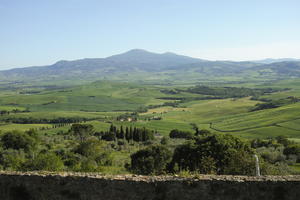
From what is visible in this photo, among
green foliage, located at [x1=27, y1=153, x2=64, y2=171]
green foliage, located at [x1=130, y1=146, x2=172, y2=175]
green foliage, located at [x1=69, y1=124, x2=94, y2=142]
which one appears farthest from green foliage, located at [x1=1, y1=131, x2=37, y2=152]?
green foliage, located at [x1=27, y1=153, x2=64, y2=171]

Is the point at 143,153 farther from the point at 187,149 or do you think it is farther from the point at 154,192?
the point at 154,192

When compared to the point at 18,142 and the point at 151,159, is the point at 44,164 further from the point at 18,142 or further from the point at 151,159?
the point at 18,142

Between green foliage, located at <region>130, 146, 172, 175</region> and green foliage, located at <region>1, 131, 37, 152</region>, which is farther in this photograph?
green foliage, located at <region>1, 131, 37, 152</region>

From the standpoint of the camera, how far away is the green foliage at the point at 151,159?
111 feet

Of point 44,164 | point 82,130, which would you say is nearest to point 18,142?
point 82,130

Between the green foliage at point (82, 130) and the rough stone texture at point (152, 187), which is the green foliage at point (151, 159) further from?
the green foliage at point (82, 130)

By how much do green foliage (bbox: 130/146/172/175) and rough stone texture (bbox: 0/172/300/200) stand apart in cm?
2089

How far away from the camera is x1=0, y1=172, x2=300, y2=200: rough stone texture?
11711 millimetres

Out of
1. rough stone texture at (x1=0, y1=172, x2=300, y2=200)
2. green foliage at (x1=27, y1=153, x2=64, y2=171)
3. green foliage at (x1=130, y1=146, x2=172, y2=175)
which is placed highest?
rough stone texture at (x1=0, y1=172, x2=300, y2=200)

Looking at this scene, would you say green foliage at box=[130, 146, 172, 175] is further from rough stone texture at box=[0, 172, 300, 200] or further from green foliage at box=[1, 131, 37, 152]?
green foliage at box=[1, 131, 37, 152]

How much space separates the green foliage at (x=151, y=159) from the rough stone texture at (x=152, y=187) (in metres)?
20.9

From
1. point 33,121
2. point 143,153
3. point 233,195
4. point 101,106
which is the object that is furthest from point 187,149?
point 101,106

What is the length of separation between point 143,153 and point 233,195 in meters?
25.2

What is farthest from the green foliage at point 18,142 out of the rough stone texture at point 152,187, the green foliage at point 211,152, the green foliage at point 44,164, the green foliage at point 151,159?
the rough stone texture at point 152,187
